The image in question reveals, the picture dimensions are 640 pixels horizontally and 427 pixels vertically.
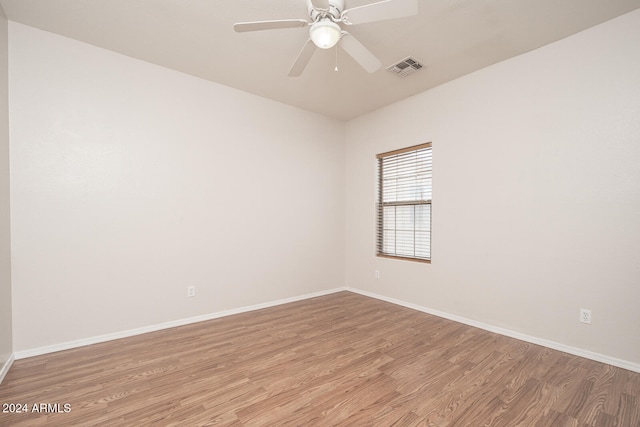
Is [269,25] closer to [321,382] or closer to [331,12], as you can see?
[331,12]

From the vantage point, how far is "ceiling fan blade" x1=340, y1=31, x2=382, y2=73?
6.72 ft

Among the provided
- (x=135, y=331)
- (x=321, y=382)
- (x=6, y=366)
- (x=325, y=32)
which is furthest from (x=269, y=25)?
(x=6, y=366)

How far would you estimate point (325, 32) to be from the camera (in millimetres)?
1924

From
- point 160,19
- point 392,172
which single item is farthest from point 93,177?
point 392,172

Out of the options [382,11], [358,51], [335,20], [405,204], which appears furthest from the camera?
[405,204]

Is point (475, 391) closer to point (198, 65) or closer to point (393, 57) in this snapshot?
point (393, 57)

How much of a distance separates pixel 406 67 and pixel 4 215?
3911 mm

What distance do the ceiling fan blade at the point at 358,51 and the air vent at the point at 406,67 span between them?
845mm

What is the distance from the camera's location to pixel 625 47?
231cm

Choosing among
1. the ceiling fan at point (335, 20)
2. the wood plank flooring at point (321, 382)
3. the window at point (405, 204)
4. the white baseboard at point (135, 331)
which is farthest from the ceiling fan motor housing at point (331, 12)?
the white baseboard at point (135, 331)

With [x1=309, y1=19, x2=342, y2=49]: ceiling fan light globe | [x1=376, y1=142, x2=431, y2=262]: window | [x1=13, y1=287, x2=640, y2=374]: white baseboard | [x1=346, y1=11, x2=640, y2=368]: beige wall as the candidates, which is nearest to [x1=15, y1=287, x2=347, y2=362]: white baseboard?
[x1=13, y1=287, x2=640, y2=374]: white baseboard

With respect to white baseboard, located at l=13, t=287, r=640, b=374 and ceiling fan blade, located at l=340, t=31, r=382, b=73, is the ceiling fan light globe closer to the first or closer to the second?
ceiling fan blade, located at l=340, t=31, r=382, b=73

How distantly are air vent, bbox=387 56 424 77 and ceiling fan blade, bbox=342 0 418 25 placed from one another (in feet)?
3.97

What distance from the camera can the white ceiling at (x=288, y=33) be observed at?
2.22 metres
